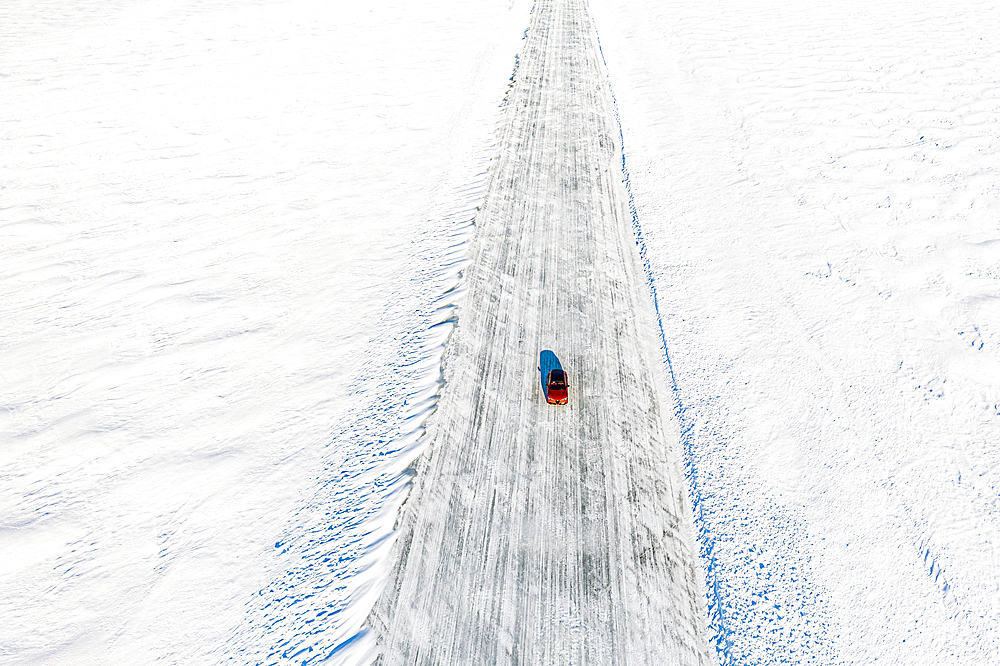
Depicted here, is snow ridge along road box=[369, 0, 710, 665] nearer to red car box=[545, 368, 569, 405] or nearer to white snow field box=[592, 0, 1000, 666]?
red car box=[545, 368, 569, 405]

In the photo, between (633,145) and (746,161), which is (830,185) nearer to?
(746,161)

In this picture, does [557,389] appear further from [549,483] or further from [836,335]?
[836,335]

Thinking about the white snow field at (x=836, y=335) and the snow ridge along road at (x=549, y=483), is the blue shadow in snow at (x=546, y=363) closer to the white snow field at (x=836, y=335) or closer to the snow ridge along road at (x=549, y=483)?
the snow ridge along road at (x=549, y=483)

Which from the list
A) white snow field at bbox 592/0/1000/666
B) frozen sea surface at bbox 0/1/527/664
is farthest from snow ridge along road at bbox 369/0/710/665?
frozen sea surface at bbox 0/1/527/664

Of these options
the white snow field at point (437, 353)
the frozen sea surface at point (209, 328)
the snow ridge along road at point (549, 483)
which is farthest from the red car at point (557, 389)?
the frozen sea surface at point (209, 328)

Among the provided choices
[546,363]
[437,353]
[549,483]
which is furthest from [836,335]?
[437,353]
